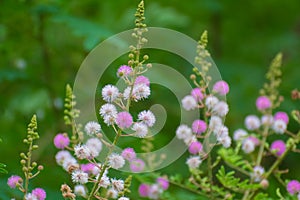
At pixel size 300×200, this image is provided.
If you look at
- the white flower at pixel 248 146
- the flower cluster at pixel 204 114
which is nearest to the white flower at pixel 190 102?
the flower cluster at pixel 204 114

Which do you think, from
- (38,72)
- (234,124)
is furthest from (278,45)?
(38,72)

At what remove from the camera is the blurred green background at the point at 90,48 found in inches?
100

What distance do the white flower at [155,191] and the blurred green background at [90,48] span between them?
297mm

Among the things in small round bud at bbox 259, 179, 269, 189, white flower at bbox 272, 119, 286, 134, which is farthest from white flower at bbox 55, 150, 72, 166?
white flower at bbox 272, 119, 286, 134

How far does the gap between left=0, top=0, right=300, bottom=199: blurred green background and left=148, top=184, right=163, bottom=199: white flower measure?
0.30 meters

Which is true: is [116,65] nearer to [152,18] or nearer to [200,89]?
[152,18]

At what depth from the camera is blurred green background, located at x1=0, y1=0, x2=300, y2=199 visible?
2.55 meters

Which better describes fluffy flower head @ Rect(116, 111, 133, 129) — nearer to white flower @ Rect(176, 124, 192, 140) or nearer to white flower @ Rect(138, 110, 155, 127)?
white flower @ Rect(138, 110, 155, 127)

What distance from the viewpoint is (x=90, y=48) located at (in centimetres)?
228

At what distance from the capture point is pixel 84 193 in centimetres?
146

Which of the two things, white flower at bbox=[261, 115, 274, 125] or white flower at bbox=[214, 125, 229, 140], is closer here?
white flower at bbox=[214, 125, 229, 140]

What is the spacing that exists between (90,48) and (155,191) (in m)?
0.73

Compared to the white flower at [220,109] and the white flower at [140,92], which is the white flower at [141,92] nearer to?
the white flower at [140,92]

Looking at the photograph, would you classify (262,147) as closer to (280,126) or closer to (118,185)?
(280,126)
